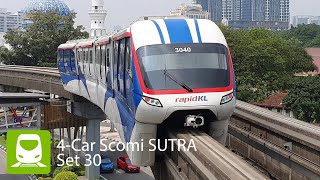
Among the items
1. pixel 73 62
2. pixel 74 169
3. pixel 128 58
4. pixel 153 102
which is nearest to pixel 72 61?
pixel 73 62

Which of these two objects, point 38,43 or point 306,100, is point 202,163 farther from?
point 38,43

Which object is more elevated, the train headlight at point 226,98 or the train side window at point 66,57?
the train side window at point 66,57

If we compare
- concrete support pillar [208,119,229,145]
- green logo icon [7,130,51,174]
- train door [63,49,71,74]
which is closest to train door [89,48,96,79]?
green logo icon [7,130,51,174]

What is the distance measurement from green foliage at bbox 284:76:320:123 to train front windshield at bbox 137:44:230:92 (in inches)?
1058

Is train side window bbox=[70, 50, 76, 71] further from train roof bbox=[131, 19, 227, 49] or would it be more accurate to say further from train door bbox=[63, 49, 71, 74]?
train roof bbox=[131, 19, 227, 49]

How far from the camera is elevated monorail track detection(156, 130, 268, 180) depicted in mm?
7070

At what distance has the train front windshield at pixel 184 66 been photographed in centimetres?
903

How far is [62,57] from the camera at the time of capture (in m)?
24.4

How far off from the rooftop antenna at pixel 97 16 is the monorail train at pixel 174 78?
2568 inches

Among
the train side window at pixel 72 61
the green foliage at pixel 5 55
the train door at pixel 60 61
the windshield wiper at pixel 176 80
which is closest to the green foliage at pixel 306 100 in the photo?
the train door at pixel 60 61

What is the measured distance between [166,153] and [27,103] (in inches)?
549

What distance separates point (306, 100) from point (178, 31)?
90.3ft

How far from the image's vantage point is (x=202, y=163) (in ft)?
25.5

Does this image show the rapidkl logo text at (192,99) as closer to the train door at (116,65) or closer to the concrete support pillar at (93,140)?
the train door at (116,65)
